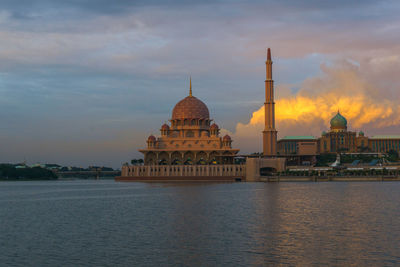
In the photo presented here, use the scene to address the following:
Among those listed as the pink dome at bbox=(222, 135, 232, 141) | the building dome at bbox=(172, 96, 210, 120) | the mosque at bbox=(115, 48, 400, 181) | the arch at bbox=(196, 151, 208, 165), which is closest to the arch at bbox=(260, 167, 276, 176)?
the mosque at bbox=(115, 48, 400, 181)

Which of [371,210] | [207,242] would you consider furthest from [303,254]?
[371,210]

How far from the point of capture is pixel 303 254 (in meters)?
30.4

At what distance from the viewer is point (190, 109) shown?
158m

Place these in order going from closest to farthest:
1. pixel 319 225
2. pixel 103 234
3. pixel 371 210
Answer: pixel 103 234
pixel 319 225
pixel 371 210

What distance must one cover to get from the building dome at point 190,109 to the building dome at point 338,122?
58568 millimetres

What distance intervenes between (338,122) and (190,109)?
6567 centimetres

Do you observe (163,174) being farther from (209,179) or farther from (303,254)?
(303,254)

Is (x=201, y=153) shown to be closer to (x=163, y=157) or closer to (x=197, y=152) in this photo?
(x=197, y=152)

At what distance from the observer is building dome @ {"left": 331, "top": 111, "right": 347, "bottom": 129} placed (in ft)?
643

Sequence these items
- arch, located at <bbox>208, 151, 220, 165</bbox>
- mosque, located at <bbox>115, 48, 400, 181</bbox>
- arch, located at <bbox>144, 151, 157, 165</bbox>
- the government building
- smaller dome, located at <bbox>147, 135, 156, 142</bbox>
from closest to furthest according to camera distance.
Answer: mosque, located at <bbox>115, 48, 400, 181</bbox>, arch, located at <bbox>208, 151, 220, 165</bbox>, smaller dome, located at <bbox>147, 135, 156, 142</bbox>, arch, located at <bbox>144, 151, 157, 165</bbox>, the government building

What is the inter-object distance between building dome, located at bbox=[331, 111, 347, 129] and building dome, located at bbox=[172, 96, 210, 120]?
192 feet

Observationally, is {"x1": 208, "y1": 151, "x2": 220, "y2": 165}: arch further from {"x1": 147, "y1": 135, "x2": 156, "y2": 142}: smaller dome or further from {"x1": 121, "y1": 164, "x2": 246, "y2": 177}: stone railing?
{"x1": 147, "y1": 135, "x2": 156, "y2": 142}: smaller dome

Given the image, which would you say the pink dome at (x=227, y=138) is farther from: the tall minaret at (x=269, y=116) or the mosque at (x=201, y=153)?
the tall minaret at (x=269, y=116)

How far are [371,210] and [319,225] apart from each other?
496 inches
